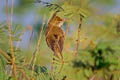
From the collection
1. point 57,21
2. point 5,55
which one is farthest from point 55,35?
point 5,55

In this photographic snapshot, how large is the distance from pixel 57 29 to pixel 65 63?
1.75 ft

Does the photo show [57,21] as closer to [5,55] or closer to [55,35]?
[55,35]

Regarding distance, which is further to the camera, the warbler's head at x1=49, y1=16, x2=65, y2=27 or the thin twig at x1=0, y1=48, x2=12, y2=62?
the warbler's head at x1=49, y1=16, x2=65, y2=27

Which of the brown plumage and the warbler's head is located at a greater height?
the warbler's head

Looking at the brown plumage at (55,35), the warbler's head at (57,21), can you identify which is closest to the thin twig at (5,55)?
the brown plumage at (55,35)

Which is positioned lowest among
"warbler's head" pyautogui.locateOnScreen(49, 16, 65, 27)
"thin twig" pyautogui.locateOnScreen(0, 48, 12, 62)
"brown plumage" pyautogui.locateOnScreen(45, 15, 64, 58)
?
"thin twig" pyautogui.locateOnScreen(0, 48, 12, 62)

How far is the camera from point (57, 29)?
313 centimetres

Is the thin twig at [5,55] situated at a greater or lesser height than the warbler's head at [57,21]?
lesser

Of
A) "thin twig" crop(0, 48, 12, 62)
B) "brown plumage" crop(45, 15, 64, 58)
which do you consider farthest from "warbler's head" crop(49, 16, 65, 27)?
"thin twig" crop(0, 48, 12, 62)

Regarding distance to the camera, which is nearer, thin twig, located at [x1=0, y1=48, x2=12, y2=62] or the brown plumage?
thin twig, located at [x1=0, y1=48, x2=12, y2=62]

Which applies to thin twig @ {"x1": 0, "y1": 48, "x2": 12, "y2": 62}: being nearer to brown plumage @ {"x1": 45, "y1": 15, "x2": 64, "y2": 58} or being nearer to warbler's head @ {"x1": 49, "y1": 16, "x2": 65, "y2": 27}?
brown plumage @ {"x1": 45, "y1": 15, "x2": 64, "y2": 58}

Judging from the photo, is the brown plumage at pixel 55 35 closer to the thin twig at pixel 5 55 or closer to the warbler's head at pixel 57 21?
the warbler's head at pixel 57 21

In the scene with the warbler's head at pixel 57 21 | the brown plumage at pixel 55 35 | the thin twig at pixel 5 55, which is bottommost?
the thin twig at pixel 5 55

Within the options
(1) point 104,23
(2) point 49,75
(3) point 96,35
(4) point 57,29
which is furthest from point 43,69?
(1) point 104,23
